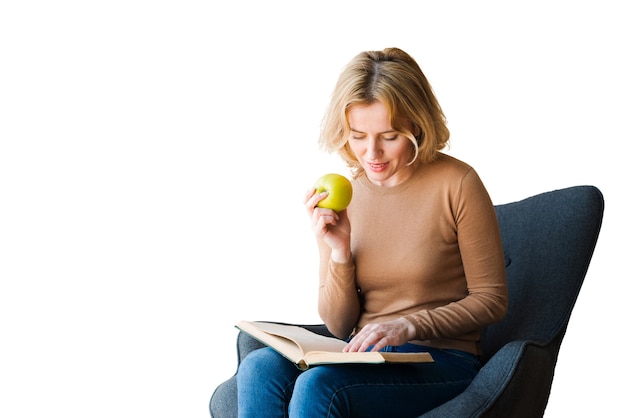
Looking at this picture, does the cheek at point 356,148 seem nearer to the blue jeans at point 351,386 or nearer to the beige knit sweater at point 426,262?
the beige knit sweater at point 426,262

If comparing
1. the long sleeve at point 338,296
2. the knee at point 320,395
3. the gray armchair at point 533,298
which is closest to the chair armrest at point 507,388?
the gray armchair at point 533,298

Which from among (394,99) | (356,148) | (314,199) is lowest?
(314,199)

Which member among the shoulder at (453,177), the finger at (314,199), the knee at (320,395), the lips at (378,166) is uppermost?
the lips at (378,166)

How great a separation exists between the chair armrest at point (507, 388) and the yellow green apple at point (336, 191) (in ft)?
1.83

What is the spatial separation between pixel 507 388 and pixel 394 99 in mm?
772

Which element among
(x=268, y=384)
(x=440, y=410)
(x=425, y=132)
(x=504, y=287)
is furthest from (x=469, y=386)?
(x=425, y=132)

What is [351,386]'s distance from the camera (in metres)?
2.15

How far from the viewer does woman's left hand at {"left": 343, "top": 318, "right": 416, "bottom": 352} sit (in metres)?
2.21

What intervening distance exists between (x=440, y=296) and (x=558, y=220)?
509 millimetres

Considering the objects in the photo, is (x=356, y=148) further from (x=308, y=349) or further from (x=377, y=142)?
(x=308, y=349)

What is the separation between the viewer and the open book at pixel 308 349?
2.12 metres

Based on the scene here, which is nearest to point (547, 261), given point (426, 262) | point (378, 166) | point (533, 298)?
point (533, 298)

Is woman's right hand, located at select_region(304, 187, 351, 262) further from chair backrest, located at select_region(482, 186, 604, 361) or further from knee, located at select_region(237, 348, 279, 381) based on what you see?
chair backrest, located at select_region(482, 186, 604, 361)

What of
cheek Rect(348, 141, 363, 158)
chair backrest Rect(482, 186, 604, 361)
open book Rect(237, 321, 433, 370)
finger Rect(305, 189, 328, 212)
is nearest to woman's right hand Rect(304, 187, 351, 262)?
finger Rect(305, 189, 328, 212)
